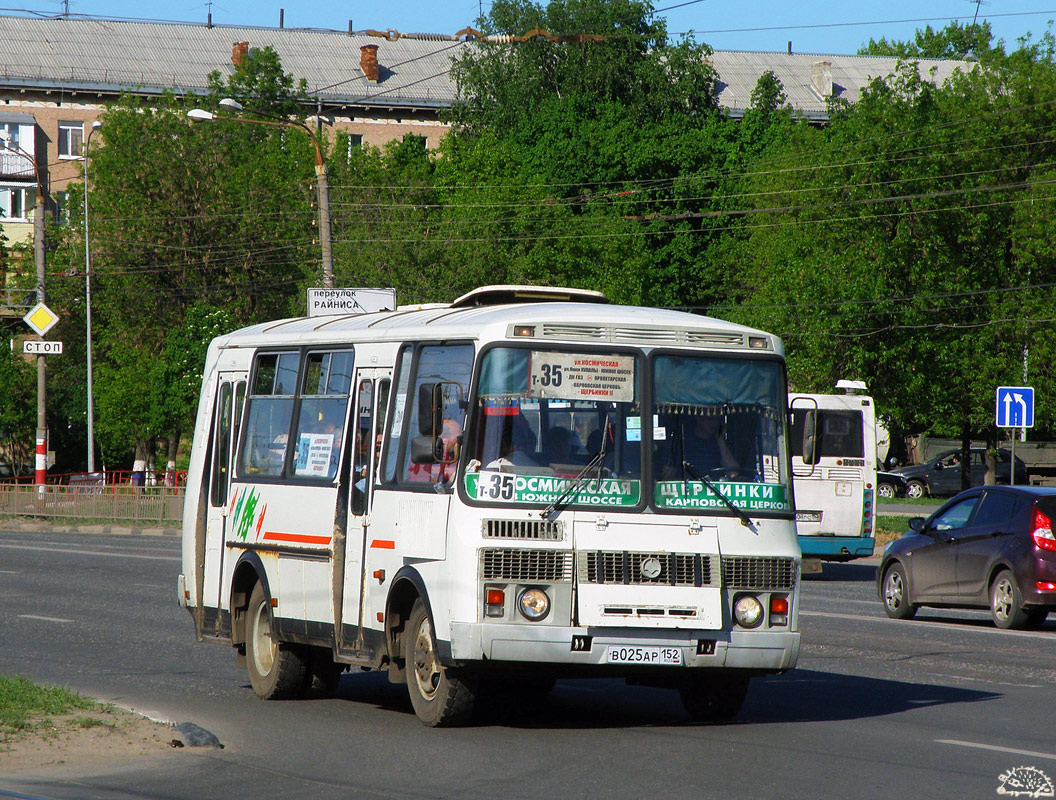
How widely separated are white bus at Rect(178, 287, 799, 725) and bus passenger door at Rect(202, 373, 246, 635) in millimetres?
1612

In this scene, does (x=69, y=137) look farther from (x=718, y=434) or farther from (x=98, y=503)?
(x=718, y=434)

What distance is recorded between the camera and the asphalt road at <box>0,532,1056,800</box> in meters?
8.05

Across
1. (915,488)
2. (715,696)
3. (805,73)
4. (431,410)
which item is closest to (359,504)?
(431,410)

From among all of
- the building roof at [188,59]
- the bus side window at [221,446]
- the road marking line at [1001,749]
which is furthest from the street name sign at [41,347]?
the building roof at [188,59]

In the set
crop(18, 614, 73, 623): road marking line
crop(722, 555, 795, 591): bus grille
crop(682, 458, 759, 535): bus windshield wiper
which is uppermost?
crop(682, 458, 759, 535): bus windshield wiper

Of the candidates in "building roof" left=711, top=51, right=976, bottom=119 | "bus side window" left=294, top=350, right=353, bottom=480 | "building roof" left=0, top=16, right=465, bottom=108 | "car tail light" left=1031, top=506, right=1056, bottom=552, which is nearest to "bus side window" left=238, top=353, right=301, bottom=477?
"bus side window" left=294, top=350, right=353, bottom=480

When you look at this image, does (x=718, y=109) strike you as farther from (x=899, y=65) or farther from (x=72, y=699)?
(x=72, y=699)

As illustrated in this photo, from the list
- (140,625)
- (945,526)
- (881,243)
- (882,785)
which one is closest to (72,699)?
(882,785)

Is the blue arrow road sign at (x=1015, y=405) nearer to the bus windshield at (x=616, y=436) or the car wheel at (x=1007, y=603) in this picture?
the car wheel at (x=1007, y=603)

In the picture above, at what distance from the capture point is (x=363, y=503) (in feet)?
35.1

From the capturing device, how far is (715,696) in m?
10.3

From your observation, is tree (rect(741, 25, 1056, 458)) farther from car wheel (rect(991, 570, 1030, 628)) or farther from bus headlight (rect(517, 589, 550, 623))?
bus headlight (rect(517, 589, 550, 623))

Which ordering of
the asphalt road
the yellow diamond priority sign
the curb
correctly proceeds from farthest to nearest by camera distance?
the yellow diamond priority sign → the curb → the asphalt road

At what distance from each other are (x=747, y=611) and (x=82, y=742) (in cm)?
396
